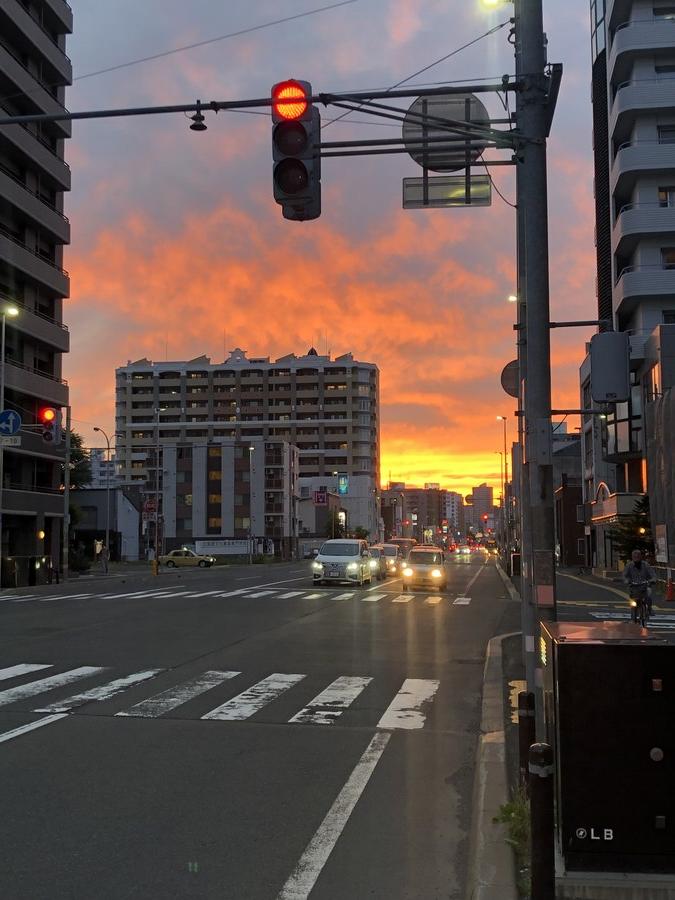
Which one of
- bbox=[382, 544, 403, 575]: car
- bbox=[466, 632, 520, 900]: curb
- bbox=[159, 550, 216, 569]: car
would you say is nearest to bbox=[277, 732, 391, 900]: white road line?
bbox=[466, 632, 520, 900]: curb

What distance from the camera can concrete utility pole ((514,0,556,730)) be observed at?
701 centimetres

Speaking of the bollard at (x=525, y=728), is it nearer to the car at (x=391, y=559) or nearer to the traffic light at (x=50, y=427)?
the traffic light at (x=50, y=427)

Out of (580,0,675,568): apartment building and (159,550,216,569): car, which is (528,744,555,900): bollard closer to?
(580,0,675,568): apartment building

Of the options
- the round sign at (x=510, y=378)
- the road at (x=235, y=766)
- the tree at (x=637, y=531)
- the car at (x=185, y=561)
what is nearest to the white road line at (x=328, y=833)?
the road at (x=235, y=766)

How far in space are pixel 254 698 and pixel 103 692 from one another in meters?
1.97

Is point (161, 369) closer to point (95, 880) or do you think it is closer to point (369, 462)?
point (369, 462)

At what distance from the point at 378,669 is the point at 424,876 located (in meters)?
8.27

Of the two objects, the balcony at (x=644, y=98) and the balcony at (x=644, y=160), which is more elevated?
the balcony at (x=644, y=98)

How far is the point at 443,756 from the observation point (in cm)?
814

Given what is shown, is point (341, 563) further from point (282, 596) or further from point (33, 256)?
point (33, 256)

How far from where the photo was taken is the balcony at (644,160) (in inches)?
1885

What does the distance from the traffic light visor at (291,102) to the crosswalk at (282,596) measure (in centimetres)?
2139

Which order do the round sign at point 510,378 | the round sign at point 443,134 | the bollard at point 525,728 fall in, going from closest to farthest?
the bollard at point 525,728 < the round sign at point 443,134 < the round sign at point 510,378

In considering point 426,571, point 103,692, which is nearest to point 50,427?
point 426,571
